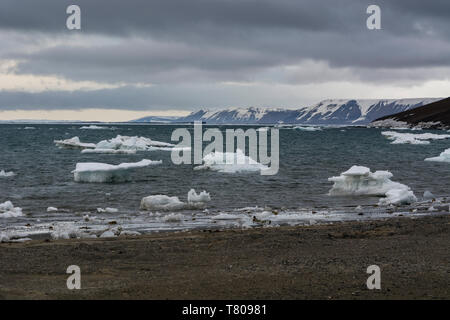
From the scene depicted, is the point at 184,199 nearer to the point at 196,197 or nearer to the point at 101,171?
the point at 196,197

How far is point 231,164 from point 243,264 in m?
22.0

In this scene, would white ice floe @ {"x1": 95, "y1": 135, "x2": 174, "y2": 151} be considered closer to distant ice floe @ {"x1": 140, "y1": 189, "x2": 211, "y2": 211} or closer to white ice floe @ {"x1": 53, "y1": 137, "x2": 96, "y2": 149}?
white ice floe @ {"x1": 53, "y1": 137, "x2": 96, "y2": 149}

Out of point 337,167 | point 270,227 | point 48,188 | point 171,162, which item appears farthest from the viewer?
point 171,162

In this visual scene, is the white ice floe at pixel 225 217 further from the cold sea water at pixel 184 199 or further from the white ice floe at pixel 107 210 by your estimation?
the white ice floe at pixel 107 210

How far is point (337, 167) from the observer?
36344 mm

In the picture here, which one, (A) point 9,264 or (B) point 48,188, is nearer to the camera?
(A) point 9,264

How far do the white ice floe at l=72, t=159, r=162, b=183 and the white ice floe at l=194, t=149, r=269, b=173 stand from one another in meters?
6.42

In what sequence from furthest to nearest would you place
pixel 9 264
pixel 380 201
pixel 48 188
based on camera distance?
pixel 48 188 → pixel 380 201 → pixel 9 264

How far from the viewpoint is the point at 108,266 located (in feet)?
31.2

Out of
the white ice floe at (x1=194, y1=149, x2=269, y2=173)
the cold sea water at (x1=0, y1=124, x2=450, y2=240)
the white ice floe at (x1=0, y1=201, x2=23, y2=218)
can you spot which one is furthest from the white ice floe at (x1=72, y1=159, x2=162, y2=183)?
the white ice floe at (x1=0, y1=201, x2=23, y2=218)

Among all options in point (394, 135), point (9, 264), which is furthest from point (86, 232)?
point (394, 135)

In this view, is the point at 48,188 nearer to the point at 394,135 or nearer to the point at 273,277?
the point at 273,277

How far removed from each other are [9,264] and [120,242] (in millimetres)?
2730

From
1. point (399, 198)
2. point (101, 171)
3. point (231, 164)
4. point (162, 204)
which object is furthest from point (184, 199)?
point (231, 164)
